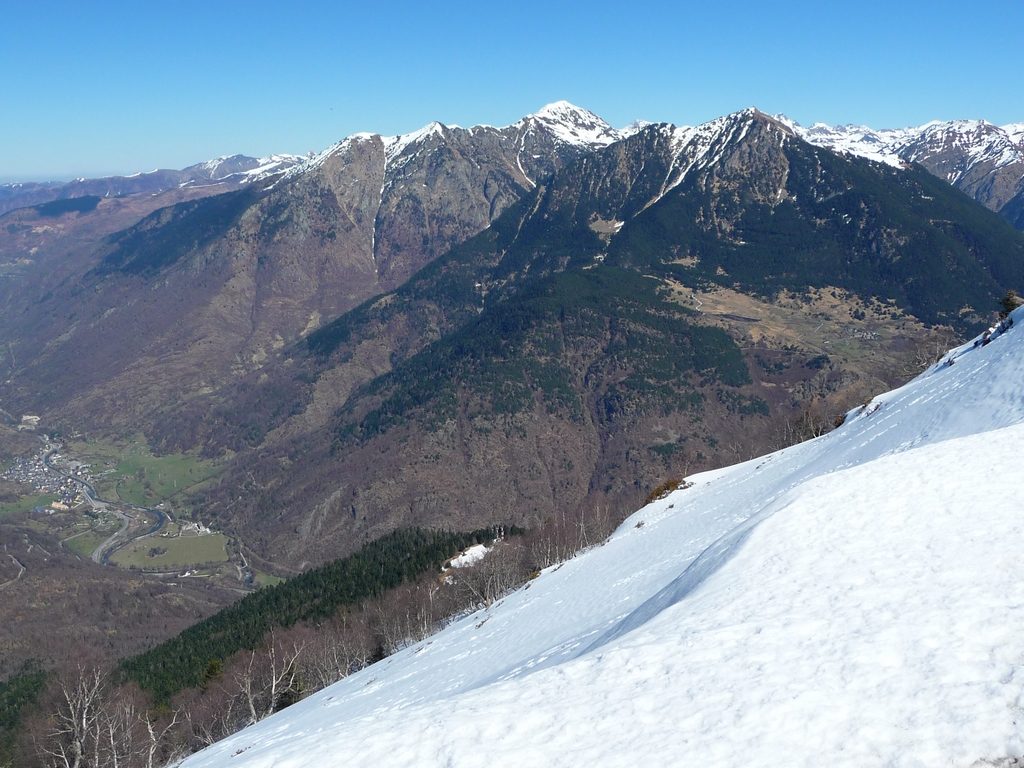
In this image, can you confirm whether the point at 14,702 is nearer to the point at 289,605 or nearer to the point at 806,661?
the point at 289,605

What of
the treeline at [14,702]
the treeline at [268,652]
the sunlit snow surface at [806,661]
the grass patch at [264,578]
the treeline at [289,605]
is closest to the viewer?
the sunlit snow surface at [806,661]

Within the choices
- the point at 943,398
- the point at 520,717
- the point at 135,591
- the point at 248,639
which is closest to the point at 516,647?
the point at 520,717

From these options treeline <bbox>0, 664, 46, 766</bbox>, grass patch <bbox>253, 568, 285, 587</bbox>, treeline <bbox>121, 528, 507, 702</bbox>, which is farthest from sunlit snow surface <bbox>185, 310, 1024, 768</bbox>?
grass patch <bbox>253, 568, 285, 587</bbox>

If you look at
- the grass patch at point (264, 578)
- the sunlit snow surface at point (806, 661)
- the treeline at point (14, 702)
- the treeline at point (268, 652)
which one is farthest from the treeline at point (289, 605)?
the grass patch at point (264, 578)

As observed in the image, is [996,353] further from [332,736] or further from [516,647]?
[332,736]

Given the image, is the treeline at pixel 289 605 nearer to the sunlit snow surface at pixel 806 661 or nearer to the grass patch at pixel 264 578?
the sunlit snow surface at pixel 806 661

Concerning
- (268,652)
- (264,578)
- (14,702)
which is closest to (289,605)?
(268,652)

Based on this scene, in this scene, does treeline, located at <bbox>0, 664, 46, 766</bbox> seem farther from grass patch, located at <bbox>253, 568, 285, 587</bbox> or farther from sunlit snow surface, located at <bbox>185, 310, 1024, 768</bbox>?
grass patch, located at <bbox>253, 568, 285, 587</bbox>
